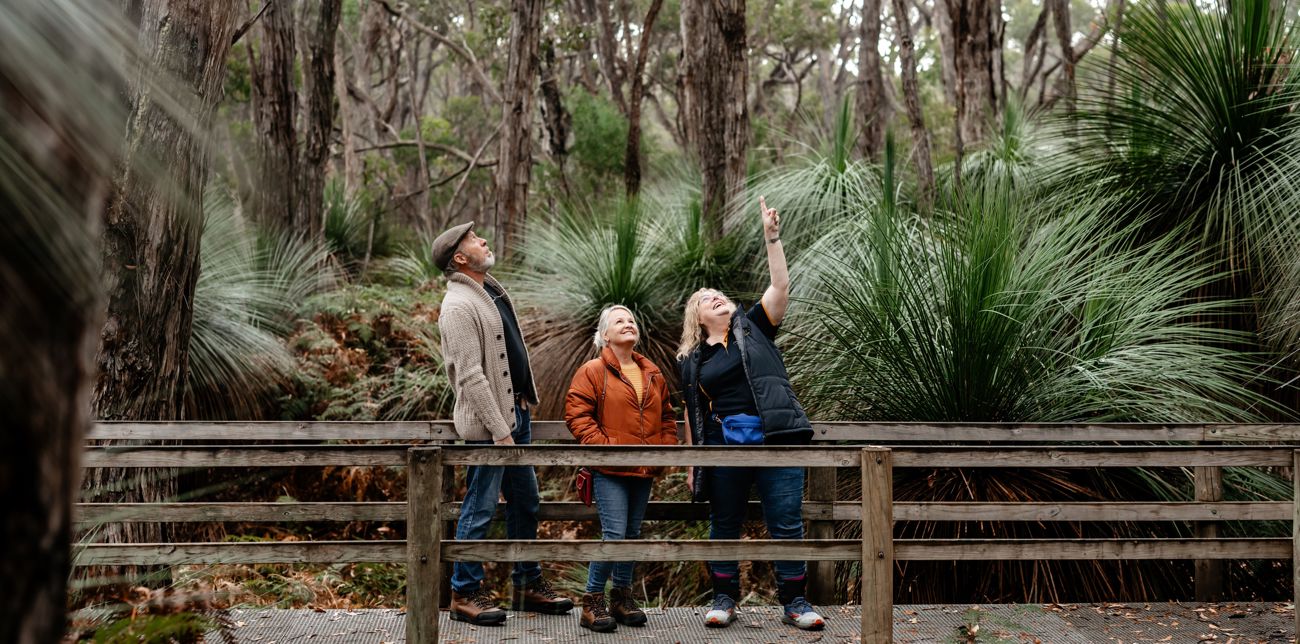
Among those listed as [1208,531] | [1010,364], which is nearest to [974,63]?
[1010,364]

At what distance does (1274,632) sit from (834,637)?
199 cm

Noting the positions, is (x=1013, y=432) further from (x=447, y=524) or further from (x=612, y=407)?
(x=447, y=524)

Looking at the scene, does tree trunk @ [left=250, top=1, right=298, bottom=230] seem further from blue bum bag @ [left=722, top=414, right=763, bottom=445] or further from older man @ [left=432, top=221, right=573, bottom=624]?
blue bum bag @ [left=722, top=414, right=763, bottom=445]

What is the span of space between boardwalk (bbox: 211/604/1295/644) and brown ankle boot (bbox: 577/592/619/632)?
0.04m

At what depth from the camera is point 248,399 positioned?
29.1 feet

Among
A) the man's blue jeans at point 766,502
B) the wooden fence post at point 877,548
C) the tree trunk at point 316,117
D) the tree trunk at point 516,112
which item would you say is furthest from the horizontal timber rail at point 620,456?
the tree trunk at point 316,117

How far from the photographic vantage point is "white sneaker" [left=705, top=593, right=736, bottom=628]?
16.0 ft

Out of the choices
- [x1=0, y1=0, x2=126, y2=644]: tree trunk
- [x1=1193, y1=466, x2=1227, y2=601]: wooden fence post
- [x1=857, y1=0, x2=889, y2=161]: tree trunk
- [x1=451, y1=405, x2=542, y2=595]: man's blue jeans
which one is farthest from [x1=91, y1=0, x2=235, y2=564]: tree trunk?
[x1=857, y1=0, x2=889, y2=161]: tree trunk

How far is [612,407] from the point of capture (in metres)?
5.13

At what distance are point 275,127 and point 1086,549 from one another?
37.1 ft

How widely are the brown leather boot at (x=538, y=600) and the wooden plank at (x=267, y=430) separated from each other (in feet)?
2.79

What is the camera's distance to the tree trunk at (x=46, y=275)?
1.29 metres

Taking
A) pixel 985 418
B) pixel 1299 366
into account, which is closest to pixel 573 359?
pixel 985 418

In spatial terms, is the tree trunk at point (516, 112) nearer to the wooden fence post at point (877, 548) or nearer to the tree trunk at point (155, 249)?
the tree trunk at point (155, 249)
